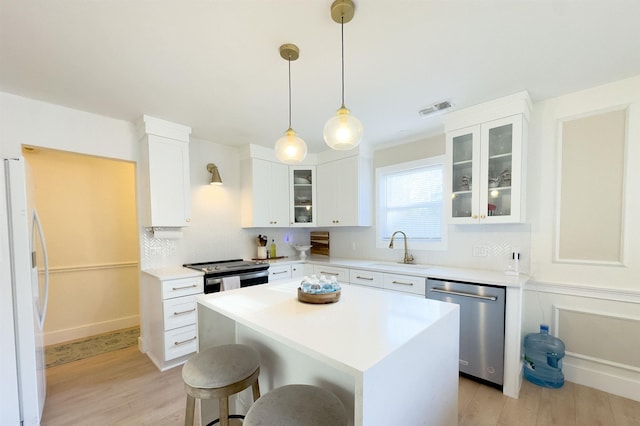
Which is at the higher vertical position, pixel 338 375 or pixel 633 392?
pixel 338 375

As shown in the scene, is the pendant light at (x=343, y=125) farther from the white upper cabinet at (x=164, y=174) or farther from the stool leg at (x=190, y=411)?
the white upper cabinet at (x=164, y=174)

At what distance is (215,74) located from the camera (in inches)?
75.4

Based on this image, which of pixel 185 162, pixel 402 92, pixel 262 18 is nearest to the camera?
pixel 262 18

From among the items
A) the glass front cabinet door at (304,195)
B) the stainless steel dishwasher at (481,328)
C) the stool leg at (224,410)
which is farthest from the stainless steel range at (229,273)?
the stainless steel dishwasher at (481,328)

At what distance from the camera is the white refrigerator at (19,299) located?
5.22 feet

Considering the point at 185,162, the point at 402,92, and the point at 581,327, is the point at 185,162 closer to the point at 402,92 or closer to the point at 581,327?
the point at 402,92

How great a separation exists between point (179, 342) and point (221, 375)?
163 centimetres

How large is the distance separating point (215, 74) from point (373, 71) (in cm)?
113

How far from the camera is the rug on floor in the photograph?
277cm

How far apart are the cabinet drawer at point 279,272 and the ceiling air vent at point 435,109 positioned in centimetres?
241

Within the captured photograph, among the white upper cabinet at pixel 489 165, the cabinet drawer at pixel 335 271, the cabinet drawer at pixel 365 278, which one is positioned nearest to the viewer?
the white upper cabinet at pixel 489 165

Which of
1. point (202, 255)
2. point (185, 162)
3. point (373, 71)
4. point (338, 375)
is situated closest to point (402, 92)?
point (373, 71)

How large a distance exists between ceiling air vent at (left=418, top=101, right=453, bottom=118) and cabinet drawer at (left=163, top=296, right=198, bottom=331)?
2.90 meters

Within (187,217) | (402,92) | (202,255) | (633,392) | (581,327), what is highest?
(402,92)
